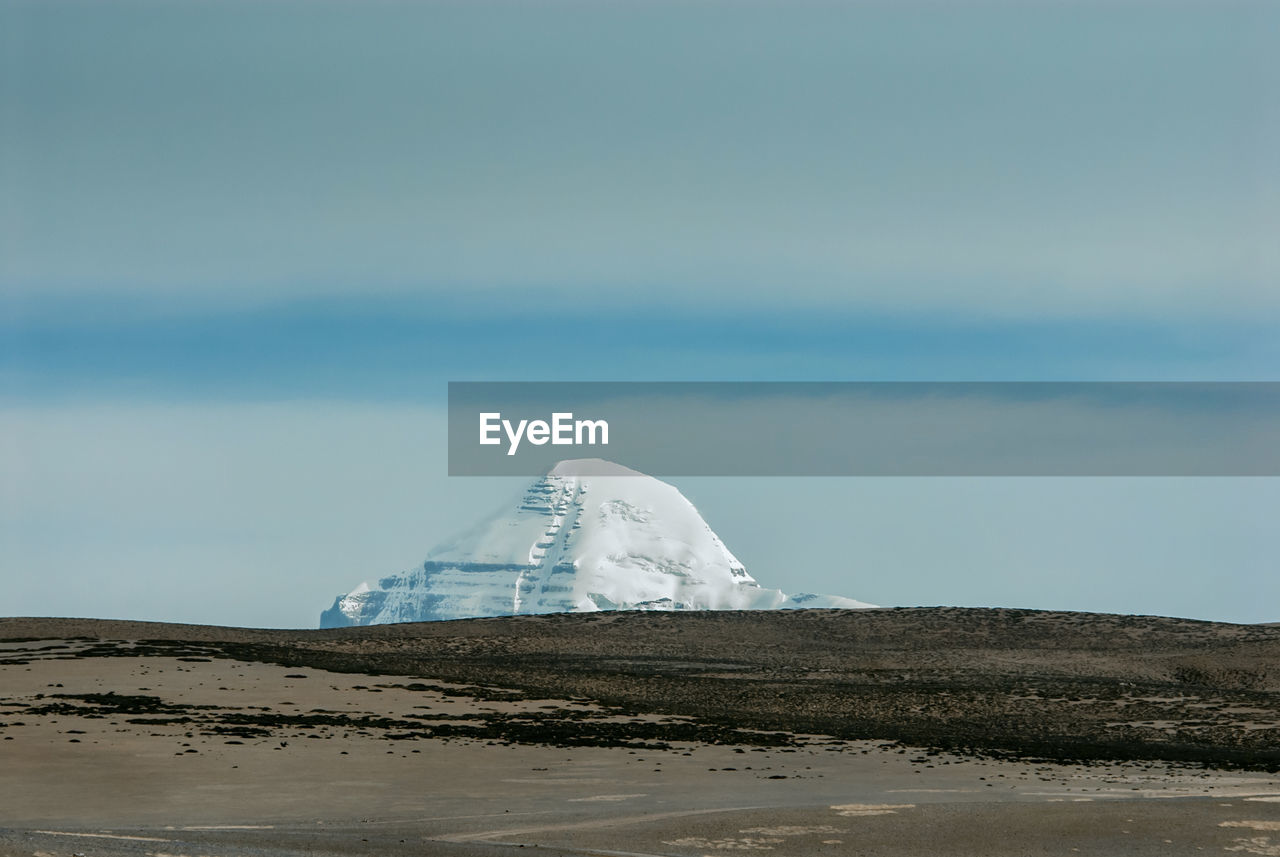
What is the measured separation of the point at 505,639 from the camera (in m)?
71.1

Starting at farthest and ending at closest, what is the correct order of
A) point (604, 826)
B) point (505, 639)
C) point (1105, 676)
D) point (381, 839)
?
point (505, 639) < point (1105, 676) < point (604, 826) < point (381, 839)

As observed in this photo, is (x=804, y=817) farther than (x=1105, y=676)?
No

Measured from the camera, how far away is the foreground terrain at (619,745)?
26.0 meters

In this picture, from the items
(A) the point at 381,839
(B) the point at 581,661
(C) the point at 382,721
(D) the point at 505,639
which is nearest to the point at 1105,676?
(B) the point at 581,661

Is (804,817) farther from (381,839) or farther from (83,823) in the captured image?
(83,823)

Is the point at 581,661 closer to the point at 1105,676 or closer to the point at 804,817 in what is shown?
the point at 1105,676

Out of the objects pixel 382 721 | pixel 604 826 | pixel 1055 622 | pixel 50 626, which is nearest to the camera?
pixel 604 826

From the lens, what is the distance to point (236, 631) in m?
72.7

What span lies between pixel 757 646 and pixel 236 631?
26.6 metres

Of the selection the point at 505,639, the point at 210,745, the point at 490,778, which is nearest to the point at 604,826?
the point at 490,778

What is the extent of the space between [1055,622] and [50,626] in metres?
52.3

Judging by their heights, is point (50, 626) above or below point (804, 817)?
above

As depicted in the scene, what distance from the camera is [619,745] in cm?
3822

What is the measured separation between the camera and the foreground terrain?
26.0 meters
